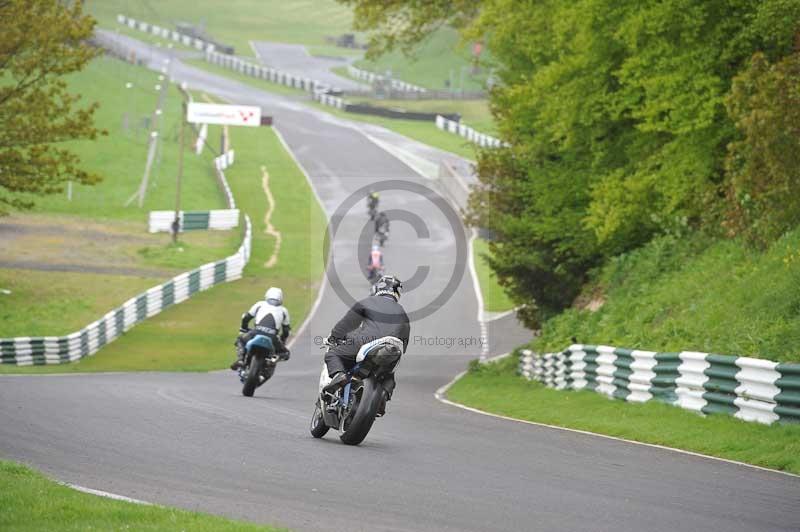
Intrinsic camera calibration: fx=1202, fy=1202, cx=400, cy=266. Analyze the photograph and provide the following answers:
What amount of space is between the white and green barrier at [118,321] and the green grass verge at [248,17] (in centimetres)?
8943

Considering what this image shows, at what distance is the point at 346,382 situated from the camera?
1306cm

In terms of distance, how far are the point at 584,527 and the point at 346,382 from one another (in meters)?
5.00

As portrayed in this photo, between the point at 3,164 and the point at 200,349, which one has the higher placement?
the point at 3,164

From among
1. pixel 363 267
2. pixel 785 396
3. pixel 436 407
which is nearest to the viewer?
pixel 785 396

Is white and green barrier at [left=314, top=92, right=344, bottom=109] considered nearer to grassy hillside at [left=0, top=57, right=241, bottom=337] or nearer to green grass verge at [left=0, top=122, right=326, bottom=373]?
grassy hillside at [left=0, top=57, right=241, bottom=337]

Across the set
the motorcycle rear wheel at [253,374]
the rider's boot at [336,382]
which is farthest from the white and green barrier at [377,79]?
the rider's boot at [336,382]

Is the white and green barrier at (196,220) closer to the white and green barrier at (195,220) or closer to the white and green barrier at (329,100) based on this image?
the white and green barrier at (195,220)

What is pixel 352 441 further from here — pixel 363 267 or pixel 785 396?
pixel 363 267

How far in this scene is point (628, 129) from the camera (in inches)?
998

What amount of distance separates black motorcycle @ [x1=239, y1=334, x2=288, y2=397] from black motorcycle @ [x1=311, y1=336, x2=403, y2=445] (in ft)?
20.3

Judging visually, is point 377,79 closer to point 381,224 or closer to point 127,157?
point 127,157

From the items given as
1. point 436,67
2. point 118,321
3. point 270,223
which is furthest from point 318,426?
point 436,67

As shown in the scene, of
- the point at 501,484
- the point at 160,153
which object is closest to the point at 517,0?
the point at 501,484

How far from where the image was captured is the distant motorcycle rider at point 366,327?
12.9 m
